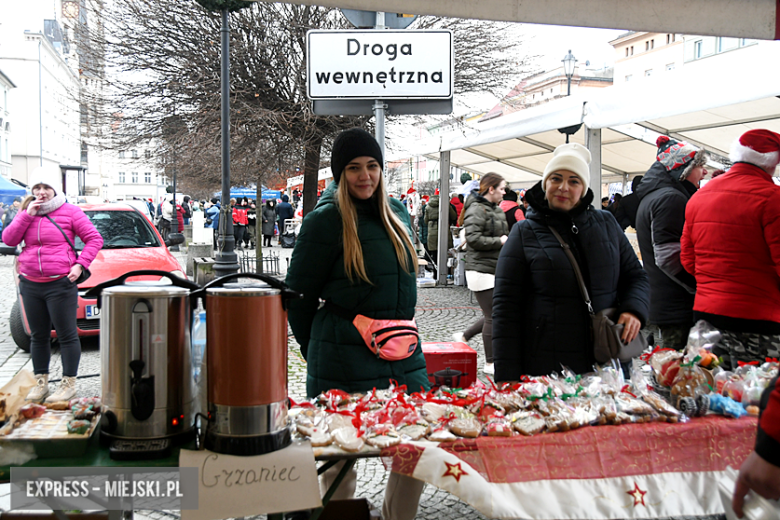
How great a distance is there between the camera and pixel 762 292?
311 centimetres

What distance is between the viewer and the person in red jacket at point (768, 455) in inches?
56.7

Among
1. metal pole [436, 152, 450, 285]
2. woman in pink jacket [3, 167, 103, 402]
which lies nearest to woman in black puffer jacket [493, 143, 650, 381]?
woman in pink jacket [3, 167, 103, 402]

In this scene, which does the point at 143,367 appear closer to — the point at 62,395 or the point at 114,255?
the point at 62,395

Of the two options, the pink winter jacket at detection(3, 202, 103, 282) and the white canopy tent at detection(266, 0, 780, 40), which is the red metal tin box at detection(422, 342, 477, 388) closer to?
the white canopy tent at detection(266, 0, 780, 40)

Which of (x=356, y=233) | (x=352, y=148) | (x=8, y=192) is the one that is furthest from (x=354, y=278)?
(x=8, y=192)

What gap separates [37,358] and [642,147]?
873cm

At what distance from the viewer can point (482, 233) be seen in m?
6.27

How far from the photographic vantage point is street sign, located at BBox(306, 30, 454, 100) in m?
3.88

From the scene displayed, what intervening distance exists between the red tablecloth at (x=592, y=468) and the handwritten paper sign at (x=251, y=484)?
10.5 inches

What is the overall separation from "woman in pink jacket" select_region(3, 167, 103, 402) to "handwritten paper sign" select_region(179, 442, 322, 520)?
3.67m

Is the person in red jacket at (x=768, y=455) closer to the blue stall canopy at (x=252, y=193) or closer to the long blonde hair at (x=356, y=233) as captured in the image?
the long blonde hair at (x=356, y=233)

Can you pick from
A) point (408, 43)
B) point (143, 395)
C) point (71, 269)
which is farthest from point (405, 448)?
point (71, 269)

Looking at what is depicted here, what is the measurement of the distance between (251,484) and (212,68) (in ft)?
34.4

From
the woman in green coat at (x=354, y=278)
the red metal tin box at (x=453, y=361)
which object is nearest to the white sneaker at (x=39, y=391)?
the woman in green coat at (x=354, y=278)
